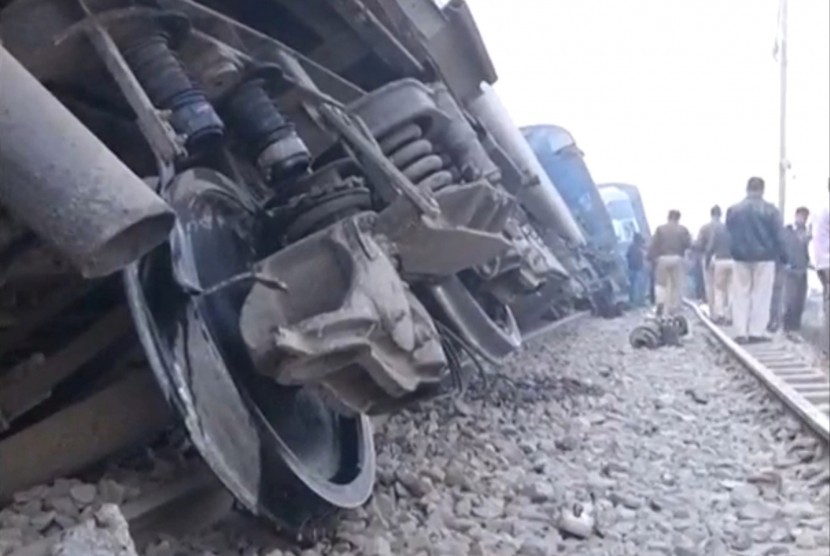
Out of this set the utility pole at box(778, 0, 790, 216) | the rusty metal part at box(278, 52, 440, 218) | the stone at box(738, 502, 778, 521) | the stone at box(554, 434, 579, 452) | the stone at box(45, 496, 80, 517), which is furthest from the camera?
the utility pole at box(778, 0, 790, 216)

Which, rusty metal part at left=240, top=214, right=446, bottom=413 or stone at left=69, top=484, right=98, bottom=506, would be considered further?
rusty metal part at left=240, top=214, right=446, bottom=413

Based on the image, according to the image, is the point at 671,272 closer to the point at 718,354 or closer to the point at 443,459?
the point at 718,354

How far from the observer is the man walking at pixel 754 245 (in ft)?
30.0

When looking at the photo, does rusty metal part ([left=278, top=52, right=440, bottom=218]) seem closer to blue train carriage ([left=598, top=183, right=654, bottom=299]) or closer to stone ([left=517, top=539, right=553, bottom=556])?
stone ([left=517, top=539, right=553, bottom=556])

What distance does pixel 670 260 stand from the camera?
37.5 feet

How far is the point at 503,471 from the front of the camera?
12.9 feet

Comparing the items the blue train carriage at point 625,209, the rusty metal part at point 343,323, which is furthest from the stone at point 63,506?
the blue train carriage at point 625,209

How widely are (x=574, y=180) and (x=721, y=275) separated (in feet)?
7.99

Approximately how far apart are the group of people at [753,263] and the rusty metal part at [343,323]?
6.34 metres

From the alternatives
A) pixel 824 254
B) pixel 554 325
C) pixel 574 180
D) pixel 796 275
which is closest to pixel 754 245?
Answer: pixel 824 254

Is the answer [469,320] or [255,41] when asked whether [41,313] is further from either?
[469,320]

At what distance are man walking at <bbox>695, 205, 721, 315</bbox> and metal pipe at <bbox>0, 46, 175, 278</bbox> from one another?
960cm

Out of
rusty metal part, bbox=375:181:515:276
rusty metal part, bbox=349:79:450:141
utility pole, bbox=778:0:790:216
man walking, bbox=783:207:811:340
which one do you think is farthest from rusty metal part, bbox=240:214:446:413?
utility pole, bbox=778:0:790:216

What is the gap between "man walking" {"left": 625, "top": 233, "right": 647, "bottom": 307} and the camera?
1477 cm
